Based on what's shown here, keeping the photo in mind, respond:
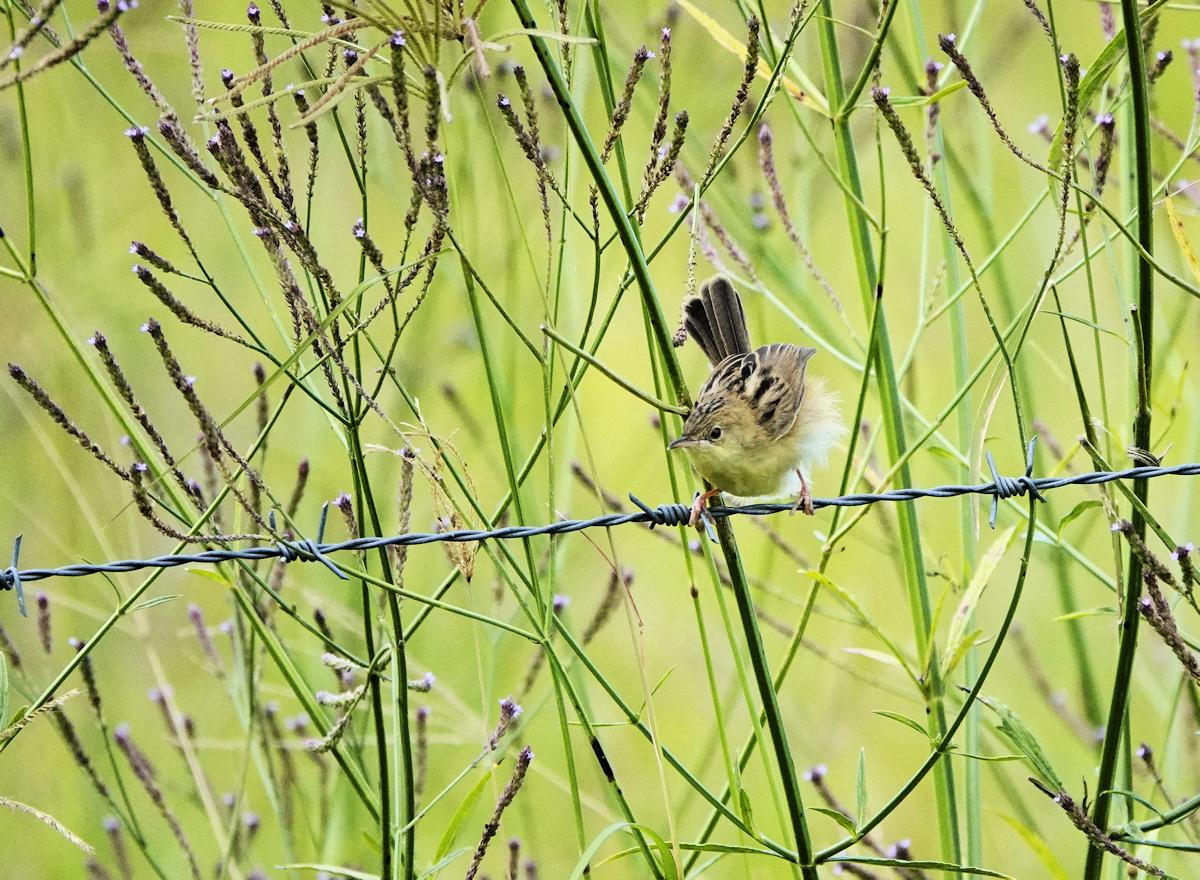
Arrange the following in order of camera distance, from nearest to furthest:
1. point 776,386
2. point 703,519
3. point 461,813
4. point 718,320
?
point 461,813 → point 703,519 → point 776,386 → point 718,320

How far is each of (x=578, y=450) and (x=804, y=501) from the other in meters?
4.92

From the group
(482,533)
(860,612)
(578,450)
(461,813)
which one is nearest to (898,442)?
(860,612)

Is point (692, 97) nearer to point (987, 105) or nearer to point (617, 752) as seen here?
point (617, 752)

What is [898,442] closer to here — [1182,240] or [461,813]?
[1182,240]

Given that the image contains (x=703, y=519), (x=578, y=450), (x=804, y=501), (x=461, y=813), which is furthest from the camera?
(x=578, y=450)

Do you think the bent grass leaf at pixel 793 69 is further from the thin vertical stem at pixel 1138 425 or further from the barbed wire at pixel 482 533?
the barbed wire at pixel 482 533

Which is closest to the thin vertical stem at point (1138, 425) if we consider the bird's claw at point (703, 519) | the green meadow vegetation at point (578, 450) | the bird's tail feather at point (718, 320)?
the green meadow vegetation at point (578, 450)

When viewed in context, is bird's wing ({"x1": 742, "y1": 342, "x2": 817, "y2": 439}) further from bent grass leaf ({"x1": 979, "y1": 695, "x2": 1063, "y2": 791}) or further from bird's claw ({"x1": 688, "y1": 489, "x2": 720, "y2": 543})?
bent grass leaf ({"x1": 979, "y1": 695, "x2": 1063, "y2": 791})

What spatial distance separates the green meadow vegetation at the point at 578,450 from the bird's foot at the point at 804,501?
0.34 ft

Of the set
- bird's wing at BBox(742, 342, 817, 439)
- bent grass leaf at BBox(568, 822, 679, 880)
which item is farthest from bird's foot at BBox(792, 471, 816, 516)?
bent grass leaf at BBox(568, 822, 679, 880)

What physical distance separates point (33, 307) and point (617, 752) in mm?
3709

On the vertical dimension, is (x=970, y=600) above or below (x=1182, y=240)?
below

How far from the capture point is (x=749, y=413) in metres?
3.21

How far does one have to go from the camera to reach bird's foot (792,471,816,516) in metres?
2.65
